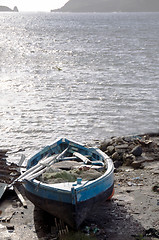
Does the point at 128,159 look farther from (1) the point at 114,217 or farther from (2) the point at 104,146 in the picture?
(1) the point at 114,217

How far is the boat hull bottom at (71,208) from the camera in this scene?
401 inches

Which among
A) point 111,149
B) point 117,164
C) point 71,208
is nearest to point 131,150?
point 111,149

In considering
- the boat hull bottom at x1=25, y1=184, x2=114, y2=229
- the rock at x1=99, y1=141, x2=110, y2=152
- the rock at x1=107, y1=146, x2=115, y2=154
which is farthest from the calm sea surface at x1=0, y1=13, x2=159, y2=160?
the boat hull bottom at x1=25, y1=184, x2=114, y2=229

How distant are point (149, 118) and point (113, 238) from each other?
13.1 metres

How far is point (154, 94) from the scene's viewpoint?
90.7 feet

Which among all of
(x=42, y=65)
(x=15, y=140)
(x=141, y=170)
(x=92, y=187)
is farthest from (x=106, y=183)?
(x=42, y=65)

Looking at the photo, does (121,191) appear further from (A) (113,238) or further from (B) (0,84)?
(B) (0,84)

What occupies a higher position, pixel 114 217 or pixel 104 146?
pixel 104 146

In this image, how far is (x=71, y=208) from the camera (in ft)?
33.3

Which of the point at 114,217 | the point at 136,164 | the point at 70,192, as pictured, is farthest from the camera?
the point at 136,164

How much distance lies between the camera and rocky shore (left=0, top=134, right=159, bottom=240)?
34.6 ft

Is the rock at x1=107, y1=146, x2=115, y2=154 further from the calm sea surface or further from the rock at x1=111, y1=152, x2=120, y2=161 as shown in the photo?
the calm sea surface

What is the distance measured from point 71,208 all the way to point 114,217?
1845mm

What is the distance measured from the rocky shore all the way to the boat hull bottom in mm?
325
